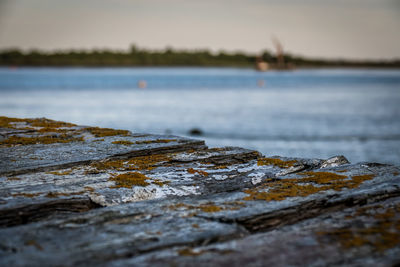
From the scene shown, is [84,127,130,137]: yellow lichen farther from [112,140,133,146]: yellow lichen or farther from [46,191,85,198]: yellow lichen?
[46,191,85,198]: yellow lichen

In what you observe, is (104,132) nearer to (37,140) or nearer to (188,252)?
(37,140)

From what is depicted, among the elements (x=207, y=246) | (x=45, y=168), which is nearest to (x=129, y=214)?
(x=207, y=246)

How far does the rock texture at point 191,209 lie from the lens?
2529 mm

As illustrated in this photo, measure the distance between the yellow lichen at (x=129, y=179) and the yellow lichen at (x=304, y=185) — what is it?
933 mm

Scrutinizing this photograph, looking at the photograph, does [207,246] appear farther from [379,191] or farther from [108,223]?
[379,191]

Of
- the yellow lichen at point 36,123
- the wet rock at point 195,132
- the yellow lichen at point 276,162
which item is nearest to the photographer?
the yellow lichen at point 276,162

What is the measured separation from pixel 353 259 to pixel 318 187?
1.10m

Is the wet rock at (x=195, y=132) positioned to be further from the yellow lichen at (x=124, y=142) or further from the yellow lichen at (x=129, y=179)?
the yellow lichen at (x=129, y=179)

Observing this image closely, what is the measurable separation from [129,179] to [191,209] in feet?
2.79

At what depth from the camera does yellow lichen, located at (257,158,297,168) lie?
4.34m

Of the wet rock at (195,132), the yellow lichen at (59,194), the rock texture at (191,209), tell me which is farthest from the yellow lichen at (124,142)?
the wet rock at (195,132)

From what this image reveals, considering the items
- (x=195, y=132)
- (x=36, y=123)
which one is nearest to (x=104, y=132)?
(x=36, y=123)

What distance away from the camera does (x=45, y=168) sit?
13.1ft

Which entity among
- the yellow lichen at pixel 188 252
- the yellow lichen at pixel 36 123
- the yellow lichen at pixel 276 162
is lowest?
the yellow lichen at pixel 188 252
